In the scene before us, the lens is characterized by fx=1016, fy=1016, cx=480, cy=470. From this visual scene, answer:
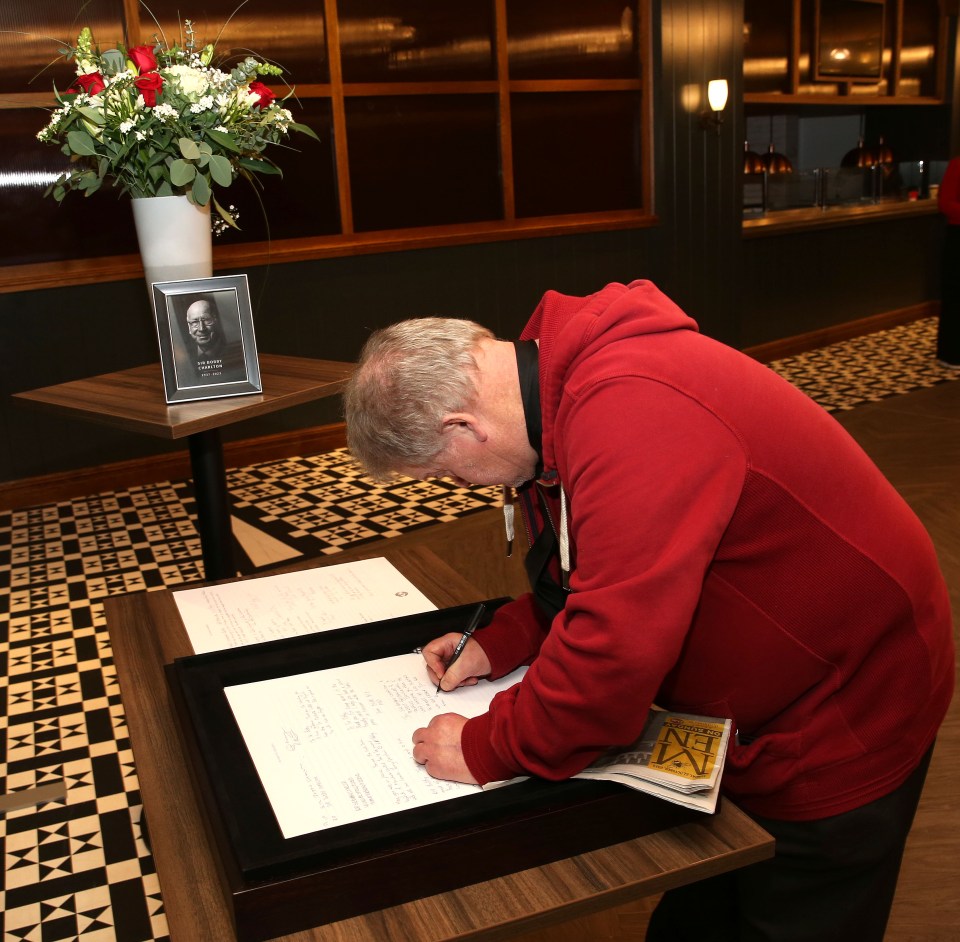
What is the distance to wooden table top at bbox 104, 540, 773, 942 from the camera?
3.00 feet

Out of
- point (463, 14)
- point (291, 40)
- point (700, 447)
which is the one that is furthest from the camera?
point (463, 14)

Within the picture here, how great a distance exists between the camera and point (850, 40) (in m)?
8.49

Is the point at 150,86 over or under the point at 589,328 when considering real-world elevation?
over

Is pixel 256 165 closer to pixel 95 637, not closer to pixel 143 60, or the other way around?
pixel 143 60

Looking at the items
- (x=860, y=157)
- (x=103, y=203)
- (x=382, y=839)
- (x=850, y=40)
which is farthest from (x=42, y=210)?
(x=860, y=157)

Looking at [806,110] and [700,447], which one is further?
[806,110]

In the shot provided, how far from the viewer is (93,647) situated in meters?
3.47

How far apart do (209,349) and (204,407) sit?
14cm

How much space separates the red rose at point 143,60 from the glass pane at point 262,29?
2.96 m

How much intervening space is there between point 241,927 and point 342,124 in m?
5.12

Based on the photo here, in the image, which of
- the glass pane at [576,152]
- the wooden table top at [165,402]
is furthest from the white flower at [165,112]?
the glass pane at [576,152]

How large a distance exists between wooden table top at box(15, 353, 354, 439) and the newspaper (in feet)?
3.64

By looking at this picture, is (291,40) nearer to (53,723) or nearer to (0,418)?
(0,418)

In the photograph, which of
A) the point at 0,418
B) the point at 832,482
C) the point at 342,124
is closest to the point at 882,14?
the point at 342,124
